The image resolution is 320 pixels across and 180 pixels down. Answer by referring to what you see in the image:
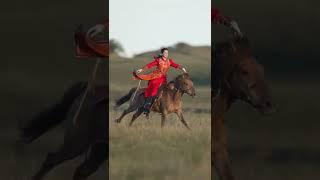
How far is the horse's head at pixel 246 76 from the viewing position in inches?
213

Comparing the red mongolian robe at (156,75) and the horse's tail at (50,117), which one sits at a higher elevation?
the red mongolian robe at (156,75)

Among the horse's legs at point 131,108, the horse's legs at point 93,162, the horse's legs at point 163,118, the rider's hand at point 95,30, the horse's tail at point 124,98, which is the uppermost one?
the rider's hand at point 95,30

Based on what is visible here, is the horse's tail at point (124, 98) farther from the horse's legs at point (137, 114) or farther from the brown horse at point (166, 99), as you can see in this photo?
the horse's legs at point (137, 114)

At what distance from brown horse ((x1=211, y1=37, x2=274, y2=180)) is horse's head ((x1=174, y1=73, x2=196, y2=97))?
0.94ft

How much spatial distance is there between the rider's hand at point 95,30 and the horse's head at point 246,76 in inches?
43.3

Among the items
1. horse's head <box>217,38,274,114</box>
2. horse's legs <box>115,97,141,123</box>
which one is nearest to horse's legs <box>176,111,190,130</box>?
horse's legs <box>115,97,141,123</box>

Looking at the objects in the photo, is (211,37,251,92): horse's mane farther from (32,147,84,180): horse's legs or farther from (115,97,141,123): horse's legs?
(32,147,84,180): horse's legs

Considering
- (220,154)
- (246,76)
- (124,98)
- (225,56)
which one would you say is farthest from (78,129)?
(246,76)

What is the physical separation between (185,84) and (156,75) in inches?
10.5

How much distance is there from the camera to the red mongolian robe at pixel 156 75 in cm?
549

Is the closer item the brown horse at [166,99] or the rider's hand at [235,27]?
the rider's hand at [235,27]

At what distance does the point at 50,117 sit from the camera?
552 centimetres

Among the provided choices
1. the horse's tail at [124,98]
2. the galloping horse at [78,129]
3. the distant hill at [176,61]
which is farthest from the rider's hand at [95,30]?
the horse's tail at [124,98]

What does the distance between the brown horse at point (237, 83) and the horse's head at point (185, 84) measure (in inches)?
11.3
